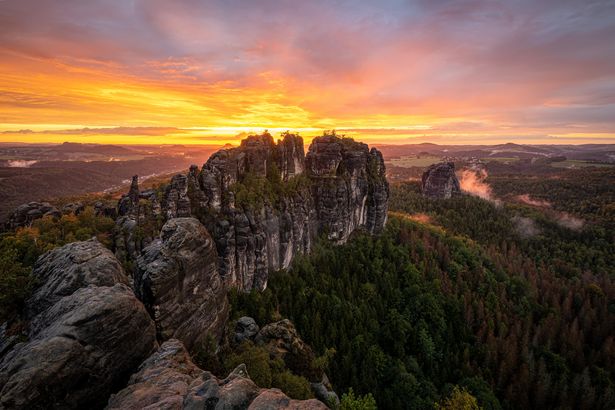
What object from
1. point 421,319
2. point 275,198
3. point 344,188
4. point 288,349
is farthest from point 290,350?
point 344,188

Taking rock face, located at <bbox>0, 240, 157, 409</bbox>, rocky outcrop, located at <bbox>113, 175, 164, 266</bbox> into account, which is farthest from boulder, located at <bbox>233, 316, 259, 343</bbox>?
rock face, located at <bbox>0, 240, 157, 409</bbox>

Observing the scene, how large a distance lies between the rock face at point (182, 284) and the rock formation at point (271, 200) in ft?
62.5

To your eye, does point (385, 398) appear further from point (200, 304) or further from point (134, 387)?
point (134, 387)

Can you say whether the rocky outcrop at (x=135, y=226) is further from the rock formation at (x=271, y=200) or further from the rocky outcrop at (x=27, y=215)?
the rocky outcrop at (x=27, y=215)

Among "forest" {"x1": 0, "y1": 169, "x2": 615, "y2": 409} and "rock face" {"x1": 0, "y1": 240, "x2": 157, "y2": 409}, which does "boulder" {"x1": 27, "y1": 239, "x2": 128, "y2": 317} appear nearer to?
"rock face" {"x1": 0, "y1": 240, "x2": 157, "y2": 409}

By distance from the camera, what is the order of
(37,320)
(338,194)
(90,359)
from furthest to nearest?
1. (338,194)
2. (37,320)
3. (90,359)

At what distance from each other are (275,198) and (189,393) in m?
53.5

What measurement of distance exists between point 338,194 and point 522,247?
387 feet

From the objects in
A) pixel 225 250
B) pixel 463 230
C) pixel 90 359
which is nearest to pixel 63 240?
pixel 225 250

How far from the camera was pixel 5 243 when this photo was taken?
37.5 m

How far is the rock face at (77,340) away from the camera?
1441 cm

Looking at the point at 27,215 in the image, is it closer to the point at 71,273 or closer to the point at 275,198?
the point at 275,198

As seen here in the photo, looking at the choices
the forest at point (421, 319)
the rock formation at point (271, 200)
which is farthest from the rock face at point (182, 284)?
the rock formation at point (271, 200)

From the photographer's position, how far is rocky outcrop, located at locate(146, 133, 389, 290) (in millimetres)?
52281
